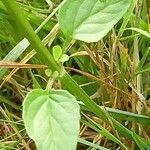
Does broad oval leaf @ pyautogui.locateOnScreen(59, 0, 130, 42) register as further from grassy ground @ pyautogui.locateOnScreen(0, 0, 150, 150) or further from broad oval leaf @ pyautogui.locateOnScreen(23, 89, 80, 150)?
grassy ground @ pyautogui.locateOnScreen(0, 0, 150, 150)

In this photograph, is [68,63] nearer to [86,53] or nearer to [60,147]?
[86,53]

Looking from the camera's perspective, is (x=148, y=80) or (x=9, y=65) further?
(x=148, y=80)

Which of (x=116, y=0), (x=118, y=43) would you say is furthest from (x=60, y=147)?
(x=118, y=43)

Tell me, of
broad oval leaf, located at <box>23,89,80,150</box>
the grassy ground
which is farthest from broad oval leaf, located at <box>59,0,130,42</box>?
the grassy ground

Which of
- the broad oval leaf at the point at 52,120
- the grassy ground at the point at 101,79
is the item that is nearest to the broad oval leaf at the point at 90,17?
the broad oval leaf at the point at 52,120

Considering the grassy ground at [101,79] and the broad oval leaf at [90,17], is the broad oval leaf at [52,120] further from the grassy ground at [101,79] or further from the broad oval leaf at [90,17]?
the grassy ground at [101,79]

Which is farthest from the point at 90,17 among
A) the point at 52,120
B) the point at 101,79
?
the point at 101,79
